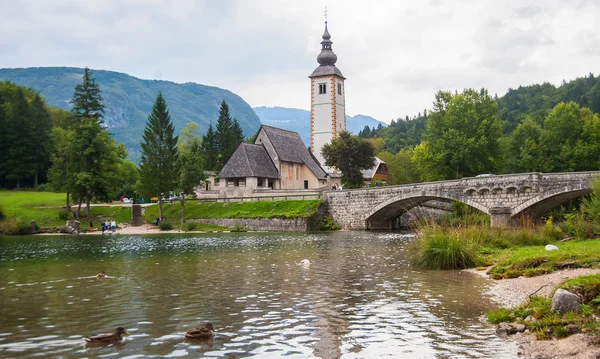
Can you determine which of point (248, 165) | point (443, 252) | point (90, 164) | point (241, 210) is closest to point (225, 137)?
point (248, 165)

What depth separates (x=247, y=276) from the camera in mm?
18859

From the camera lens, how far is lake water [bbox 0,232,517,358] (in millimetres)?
9430

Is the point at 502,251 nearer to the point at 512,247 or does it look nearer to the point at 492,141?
the point at 512,247

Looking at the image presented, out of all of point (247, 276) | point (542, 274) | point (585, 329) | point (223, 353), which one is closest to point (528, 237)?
point (542, 274)

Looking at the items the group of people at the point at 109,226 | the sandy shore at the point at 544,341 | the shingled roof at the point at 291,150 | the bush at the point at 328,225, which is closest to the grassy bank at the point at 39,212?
the group of people at the point at 109,226

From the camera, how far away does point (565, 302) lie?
9.77 meters

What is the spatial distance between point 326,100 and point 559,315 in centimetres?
6863

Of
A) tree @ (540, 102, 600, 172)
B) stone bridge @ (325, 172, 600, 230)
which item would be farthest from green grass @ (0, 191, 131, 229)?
tree @ (540, 102, 600, 172)

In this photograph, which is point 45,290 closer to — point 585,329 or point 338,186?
point 585,329

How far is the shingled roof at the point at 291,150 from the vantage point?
72438mm

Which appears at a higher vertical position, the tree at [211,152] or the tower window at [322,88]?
the tower window at [322,88]

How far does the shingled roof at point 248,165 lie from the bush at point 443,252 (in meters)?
46.7

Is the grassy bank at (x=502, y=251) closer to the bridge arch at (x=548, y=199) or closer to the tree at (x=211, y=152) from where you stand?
the bridge arch at (x=548, y=199)

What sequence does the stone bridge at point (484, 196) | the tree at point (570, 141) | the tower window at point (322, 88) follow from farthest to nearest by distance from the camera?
the tower window at point (322, 88) < the tree at point (570, 141) < the stone bridge at point (484, 196)
